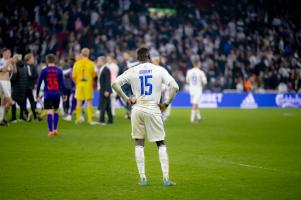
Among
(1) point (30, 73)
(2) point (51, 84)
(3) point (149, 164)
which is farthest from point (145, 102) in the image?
(1) point (30, 73)

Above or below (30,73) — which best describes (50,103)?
below

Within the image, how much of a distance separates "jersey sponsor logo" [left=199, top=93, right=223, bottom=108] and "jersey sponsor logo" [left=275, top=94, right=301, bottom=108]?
3644mm

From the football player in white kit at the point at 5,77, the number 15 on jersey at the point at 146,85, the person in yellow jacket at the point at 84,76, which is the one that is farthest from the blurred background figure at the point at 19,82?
the number 15 on jersey at the point at 146,85

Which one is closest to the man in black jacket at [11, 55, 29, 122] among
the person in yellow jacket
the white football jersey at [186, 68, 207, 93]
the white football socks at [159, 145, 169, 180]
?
the person in yellow jacket

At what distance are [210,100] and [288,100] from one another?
4.85 meters

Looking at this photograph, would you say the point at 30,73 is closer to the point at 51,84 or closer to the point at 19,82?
the point at 19,82

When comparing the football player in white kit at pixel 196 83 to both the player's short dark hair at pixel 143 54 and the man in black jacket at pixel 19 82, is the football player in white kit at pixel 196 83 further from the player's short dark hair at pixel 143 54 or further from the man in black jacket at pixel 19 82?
the player's short dark hair at pixel 143 54

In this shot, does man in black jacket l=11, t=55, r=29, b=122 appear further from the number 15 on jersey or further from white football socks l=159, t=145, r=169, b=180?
white football socks l=159, t=145, r=169, b=180

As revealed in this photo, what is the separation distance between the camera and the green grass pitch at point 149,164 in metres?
9.74

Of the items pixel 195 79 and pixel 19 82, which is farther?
pixel 195 79

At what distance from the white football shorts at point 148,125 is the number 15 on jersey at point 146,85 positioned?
338 mm

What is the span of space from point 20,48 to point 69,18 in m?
6.54

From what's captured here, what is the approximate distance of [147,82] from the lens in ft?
33.9

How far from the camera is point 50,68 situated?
18484mm
